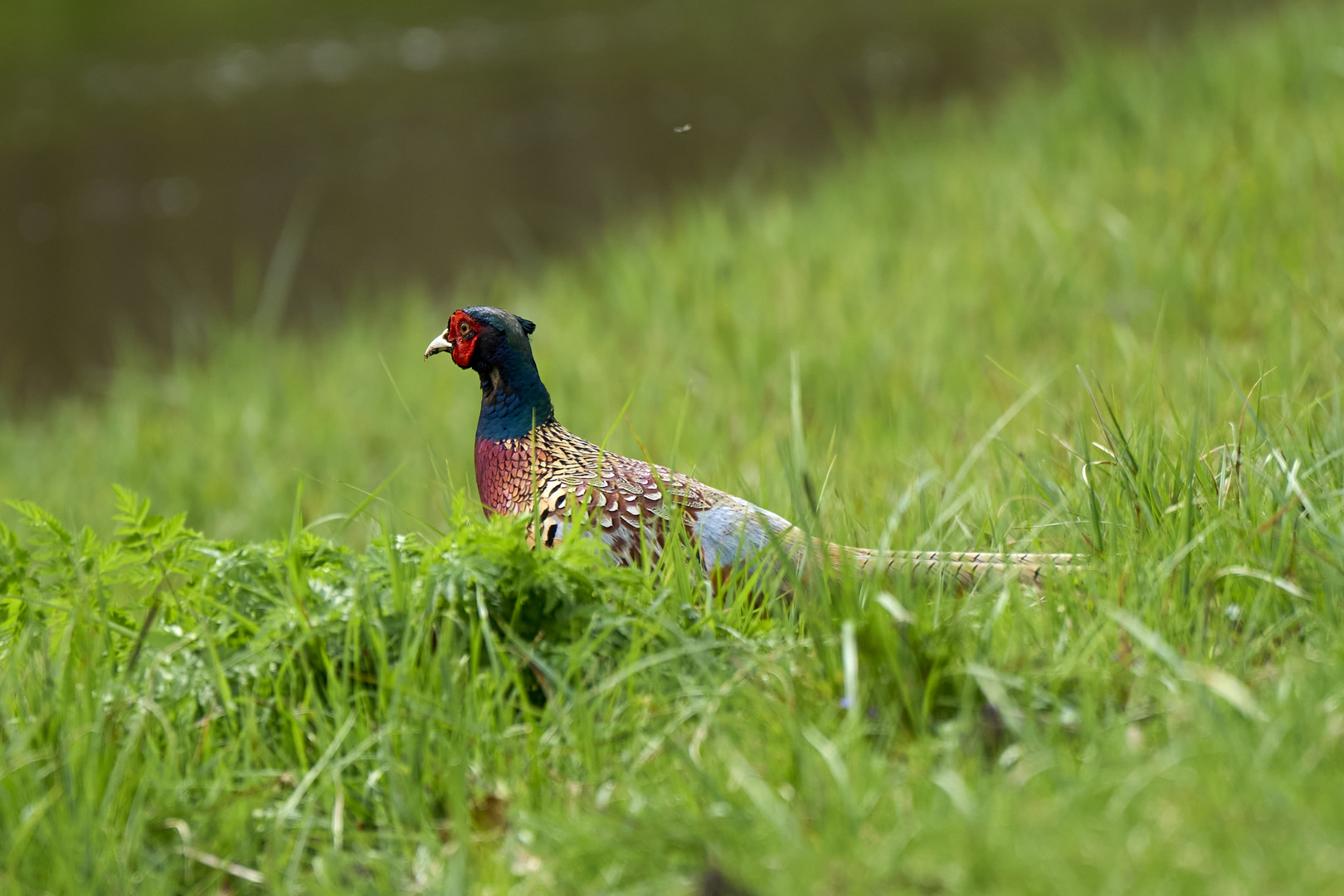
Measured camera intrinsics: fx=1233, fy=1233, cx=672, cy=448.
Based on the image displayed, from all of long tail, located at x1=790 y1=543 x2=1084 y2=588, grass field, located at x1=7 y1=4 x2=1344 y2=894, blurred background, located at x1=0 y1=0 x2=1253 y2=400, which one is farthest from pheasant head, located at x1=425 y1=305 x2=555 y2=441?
blurred background, located at x1=0 y1=0 x2=1253 y2=400

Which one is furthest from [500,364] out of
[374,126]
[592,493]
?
[374,126]

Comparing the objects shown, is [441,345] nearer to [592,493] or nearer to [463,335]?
[463,335]

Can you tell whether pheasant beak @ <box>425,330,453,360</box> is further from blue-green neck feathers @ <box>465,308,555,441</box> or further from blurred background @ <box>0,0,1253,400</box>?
blurred background @ <box>0,0,1253,400</box>

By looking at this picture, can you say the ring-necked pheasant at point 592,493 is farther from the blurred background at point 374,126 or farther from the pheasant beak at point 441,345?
the blurred background at point 374,126

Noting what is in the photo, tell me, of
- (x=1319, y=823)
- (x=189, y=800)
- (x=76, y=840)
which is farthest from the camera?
(x=189, y=800)

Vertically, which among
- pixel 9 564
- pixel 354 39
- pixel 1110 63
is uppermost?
pixel 354 39

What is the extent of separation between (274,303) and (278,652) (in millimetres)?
6759

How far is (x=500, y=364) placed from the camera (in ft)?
9.63

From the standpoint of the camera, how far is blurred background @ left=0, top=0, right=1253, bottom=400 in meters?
12.0

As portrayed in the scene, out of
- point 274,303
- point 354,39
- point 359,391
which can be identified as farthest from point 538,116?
point 359,391

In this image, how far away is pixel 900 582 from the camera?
7.29 ft

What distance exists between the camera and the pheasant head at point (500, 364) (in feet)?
9.48

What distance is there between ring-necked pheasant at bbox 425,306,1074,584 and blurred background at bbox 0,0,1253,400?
5622mm

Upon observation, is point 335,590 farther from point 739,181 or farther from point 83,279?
point 83,279
